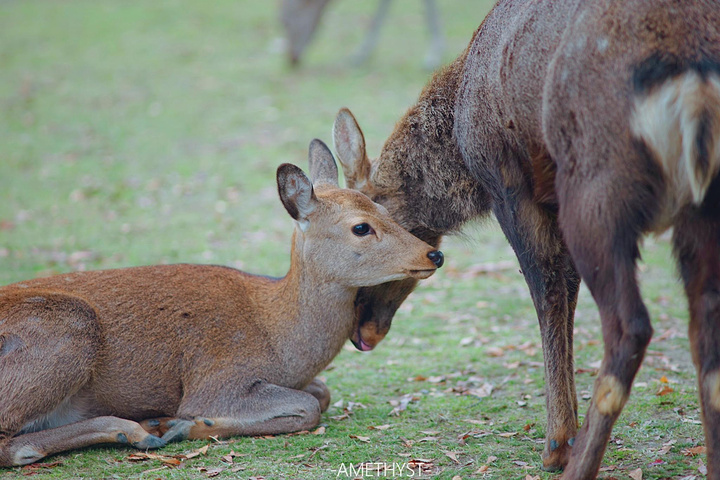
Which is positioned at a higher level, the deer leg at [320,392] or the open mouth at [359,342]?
the open mouth at [359,342]

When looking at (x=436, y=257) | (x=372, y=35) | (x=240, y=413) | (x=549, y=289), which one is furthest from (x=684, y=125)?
(x=372, y=35)

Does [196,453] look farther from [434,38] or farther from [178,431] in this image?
[434,38]

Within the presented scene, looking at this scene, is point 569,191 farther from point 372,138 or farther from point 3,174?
point 3,174

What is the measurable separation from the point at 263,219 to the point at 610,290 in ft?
27.2

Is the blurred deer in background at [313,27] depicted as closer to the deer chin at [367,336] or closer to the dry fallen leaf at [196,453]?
the deer chin at [367,336]

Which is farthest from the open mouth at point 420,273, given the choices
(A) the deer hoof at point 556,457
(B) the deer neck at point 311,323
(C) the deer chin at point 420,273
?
(A) the deer hoof at point 556,457

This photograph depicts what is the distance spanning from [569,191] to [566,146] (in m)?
0.20

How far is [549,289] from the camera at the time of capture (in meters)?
4.64

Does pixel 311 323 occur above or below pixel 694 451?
above

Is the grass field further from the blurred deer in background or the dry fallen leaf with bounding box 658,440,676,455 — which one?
the blurred deer in background

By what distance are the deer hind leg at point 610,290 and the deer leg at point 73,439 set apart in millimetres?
2587

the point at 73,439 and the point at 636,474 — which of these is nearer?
the point at 636,474

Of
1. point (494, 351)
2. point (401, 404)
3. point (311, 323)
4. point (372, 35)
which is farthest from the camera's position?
point (372, 35)

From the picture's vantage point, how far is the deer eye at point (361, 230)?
5.24m
